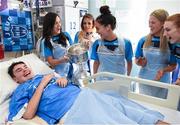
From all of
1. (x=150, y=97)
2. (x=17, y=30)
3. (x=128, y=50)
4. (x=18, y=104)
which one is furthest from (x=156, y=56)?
(x=17, y=30)

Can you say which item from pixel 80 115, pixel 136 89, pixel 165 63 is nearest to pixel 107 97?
pixel 80 115

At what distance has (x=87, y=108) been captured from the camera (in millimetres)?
1312

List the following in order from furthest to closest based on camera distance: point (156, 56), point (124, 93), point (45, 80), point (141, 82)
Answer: point (156, 56), point (45, 80), point (124, 93), point (141, 82)

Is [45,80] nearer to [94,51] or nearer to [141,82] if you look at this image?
[94,51]

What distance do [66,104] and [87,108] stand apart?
1.34ft

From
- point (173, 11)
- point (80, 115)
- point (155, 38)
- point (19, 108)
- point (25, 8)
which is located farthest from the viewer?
point (173, 11)

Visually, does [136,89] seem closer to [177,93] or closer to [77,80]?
[77,80]

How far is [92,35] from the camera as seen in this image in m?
2.71

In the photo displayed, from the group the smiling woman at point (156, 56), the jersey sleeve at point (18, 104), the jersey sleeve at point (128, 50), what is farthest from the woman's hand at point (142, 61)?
the jersey sleeve at point (18, 104)

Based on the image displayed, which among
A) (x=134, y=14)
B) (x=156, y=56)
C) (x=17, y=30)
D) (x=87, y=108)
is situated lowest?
(x=87, y=108)

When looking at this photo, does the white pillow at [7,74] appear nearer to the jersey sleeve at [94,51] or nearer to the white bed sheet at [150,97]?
the jersey sleeve at [94,51]

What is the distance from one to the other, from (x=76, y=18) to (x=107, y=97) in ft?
7.81

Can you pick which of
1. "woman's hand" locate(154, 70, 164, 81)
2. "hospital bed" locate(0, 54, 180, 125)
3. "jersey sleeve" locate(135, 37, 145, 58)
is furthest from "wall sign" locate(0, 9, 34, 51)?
"woman's hand" locate(154, 70, 164, 81)

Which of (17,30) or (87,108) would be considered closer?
(87,108)
